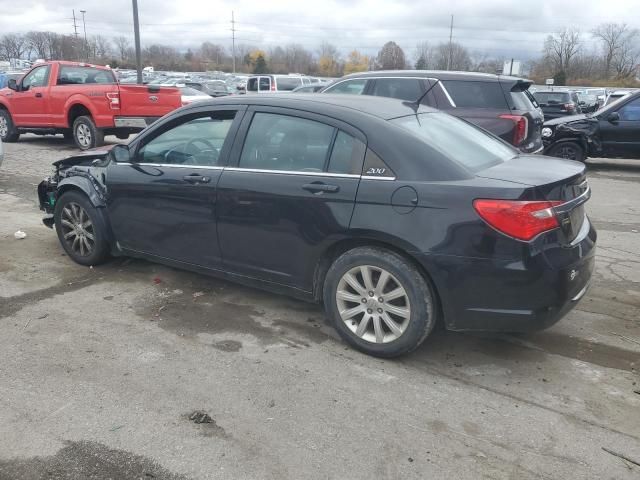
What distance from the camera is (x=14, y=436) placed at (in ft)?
9.34

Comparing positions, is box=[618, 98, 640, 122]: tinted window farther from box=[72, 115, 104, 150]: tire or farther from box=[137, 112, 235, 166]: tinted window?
box=[72, 115, 104, 150]: tire

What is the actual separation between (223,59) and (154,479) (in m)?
109

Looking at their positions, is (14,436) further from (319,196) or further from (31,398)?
(319,196)

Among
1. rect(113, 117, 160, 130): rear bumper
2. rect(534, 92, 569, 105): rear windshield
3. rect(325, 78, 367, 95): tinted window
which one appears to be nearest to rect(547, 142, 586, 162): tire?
rect(325, 78, 367, 95): tinted window

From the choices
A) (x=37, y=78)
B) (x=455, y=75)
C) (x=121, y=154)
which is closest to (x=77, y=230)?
(x=121, y=154)

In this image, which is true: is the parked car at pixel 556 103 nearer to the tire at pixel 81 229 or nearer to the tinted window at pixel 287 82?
the tinted window at pixel 287 82

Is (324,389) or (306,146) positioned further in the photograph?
(306,146)

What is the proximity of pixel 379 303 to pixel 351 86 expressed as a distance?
6.62 metres

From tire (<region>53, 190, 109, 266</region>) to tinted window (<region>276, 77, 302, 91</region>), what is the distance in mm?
19850

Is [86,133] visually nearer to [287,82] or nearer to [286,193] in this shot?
[286,193]

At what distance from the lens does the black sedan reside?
3.21m

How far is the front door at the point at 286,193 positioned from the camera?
143 inches

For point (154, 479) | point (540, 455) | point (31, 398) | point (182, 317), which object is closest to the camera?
point (154, 479)

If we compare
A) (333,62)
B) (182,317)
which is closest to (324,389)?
(182,317)
